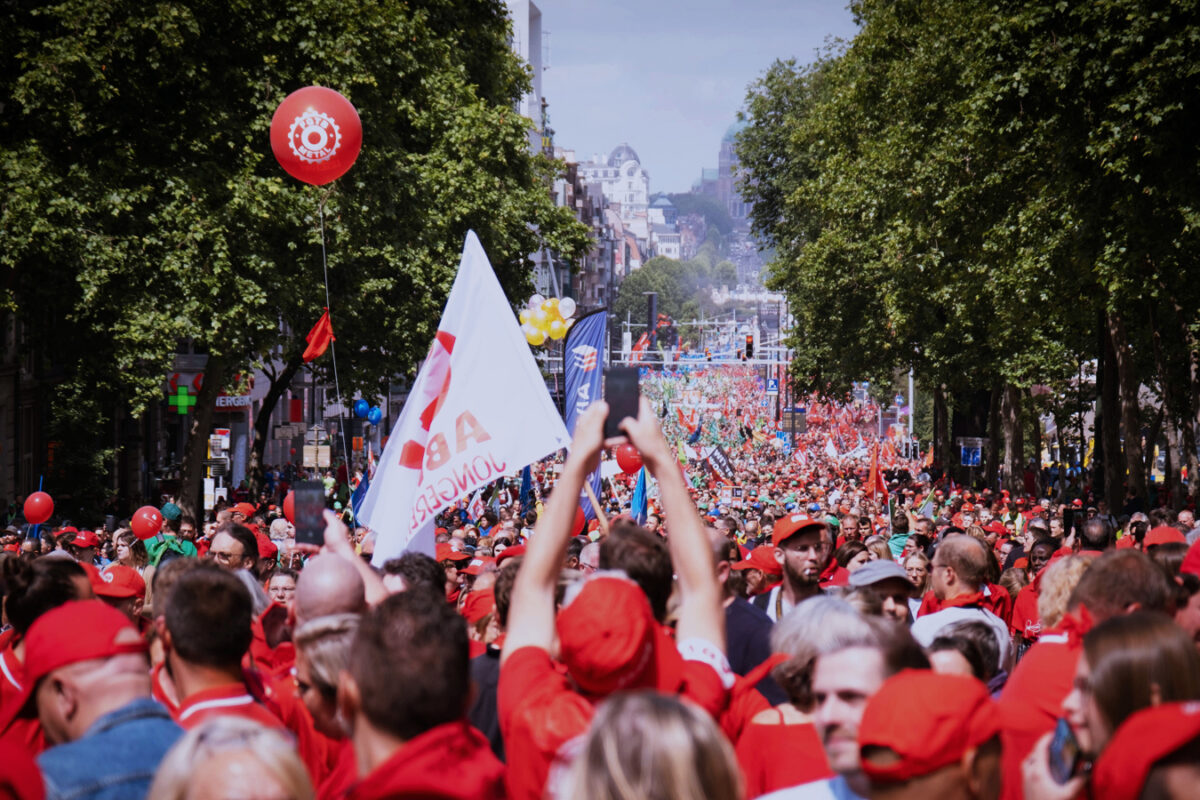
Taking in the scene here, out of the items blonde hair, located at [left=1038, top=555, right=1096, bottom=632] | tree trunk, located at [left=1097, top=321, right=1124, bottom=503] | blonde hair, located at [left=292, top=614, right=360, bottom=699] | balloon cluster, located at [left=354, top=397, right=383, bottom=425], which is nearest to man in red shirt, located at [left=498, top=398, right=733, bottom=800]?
blonde hair, located at [left=292, top=614, right=360, bottom=699]

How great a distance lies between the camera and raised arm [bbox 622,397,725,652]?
149 inches

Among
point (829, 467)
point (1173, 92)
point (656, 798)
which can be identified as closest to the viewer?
point (656, 798)

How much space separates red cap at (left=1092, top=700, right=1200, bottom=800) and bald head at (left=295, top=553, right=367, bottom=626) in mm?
2160

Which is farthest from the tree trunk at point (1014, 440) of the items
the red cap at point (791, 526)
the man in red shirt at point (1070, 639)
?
the man in red shirt at point (1070, 639)

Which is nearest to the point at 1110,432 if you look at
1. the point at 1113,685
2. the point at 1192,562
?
the point at 1192,562

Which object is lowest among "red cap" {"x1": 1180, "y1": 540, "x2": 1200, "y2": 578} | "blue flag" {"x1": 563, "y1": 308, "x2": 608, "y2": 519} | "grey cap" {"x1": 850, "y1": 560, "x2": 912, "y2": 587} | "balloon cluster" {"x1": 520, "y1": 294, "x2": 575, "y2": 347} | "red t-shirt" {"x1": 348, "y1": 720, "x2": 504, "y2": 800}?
"grey cap" {"x1": 850, "y1": 560, "x2": 912, "y2": 587}

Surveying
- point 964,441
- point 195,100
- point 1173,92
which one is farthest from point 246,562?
point 964,441

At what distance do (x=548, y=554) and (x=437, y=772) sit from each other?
92 cm

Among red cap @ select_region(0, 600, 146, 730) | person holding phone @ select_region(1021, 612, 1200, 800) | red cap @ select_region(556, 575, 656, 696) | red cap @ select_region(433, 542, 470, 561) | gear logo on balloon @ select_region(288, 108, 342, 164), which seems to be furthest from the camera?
gear logo on balloon @ select_region(288, 108, 342, 164)

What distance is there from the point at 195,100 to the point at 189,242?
2.57m

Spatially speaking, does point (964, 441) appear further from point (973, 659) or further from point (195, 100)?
point (973, 659)

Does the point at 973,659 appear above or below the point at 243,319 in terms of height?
below

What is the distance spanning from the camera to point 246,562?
831 cm

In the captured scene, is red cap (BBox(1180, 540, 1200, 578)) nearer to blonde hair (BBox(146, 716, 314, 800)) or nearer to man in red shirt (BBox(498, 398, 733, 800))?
man in red shirt (BBox(498, 398, 733, 800))
